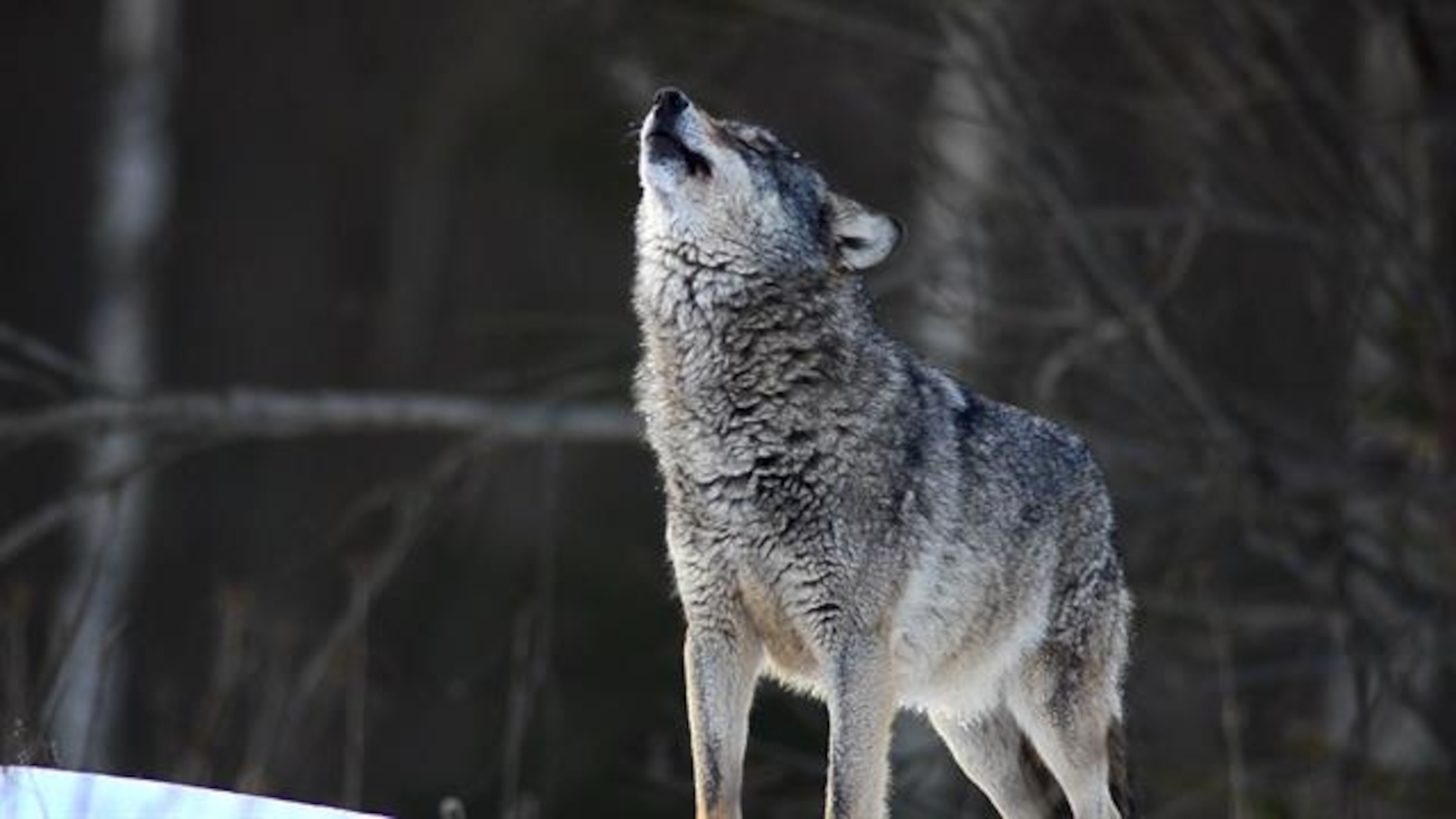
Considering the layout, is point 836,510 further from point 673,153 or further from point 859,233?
point 673,153

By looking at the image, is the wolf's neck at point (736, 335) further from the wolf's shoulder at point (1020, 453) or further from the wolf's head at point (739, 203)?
the wolf's shoulder at point (1020, 453)

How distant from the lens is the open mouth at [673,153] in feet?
20.5

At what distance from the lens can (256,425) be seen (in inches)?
439

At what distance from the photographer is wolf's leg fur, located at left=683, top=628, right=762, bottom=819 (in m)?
6.24

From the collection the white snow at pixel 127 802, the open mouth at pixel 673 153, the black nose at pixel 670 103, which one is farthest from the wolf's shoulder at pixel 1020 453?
the white snow at pixel 127 802

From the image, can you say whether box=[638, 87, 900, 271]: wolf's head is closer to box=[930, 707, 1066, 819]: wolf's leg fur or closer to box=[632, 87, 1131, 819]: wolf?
box=[632, 87, 1131, 819]: wolf

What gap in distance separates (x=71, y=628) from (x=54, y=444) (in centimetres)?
809

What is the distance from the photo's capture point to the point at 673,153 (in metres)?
6.29

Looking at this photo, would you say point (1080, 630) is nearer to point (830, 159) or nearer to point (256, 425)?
point (256, 425)

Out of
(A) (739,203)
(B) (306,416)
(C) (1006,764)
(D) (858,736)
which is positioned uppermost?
(B) (306,416)

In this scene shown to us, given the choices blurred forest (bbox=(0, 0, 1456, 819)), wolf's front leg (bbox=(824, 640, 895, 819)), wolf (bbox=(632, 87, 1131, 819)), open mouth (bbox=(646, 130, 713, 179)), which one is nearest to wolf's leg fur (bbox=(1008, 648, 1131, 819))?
wolf (bbox=(632, 87, 1131, 819))

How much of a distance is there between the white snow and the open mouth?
4.59 ft

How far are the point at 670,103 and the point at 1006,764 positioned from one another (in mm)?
1678

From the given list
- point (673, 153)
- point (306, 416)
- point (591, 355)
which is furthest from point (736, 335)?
point (306, 416)
